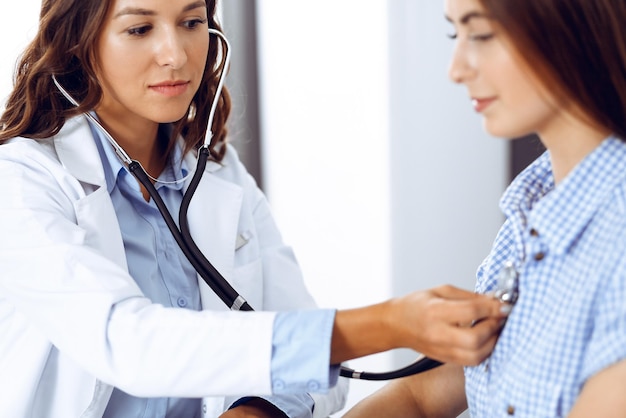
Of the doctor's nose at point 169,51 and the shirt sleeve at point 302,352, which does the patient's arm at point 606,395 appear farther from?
the doctor's nose at point 169,51

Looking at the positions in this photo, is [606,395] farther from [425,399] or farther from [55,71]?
[55,71]

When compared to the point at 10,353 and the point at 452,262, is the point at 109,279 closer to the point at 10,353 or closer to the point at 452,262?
the point at 10,353

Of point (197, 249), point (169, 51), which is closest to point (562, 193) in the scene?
point (197, 249)

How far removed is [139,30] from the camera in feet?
4.66

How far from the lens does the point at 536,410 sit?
961 millimetres

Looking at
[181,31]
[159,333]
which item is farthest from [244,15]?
[159,333]

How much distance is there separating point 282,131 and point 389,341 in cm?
158

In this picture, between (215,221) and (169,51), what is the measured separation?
1.05 feet

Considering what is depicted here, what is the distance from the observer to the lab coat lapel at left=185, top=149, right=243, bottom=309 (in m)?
1.52

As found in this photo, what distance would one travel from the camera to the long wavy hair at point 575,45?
0.94 meters

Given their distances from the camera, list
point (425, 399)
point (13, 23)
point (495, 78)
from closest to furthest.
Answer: point (495, 78) → point (425, 399) → point (13, 23)

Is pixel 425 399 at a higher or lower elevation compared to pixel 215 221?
lower

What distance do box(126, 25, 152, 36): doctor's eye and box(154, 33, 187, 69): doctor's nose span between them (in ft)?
0.09

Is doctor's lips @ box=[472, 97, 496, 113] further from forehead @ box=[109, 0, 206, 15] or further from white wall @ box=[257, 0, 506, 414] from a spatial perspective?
white wall @ box=[257, 0, 506, 414]
